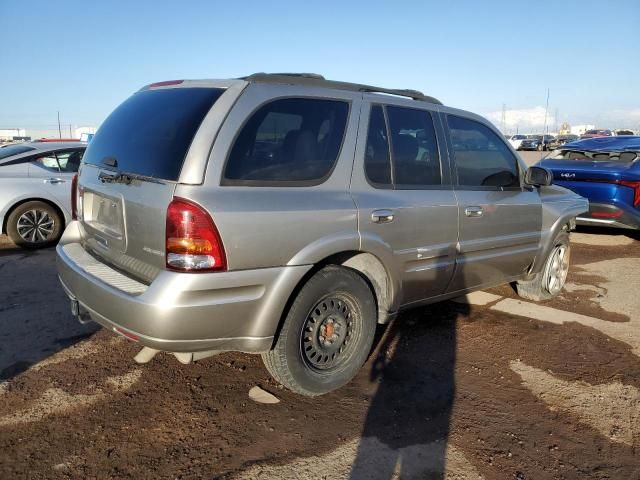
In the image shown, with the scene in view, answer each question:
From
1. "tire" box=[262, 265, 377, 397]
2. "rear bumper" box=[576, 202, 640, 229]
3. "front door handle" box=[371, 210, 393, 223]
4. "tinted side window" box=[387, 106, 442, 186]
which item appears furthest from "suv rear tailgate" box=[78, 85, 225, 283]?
"rear bumper" box=[576, 202, 640, 229]

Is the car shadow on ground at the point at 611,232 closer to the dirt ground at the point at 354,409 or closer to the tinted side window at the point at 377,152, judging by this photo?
the dirt ground at the point at 354,409

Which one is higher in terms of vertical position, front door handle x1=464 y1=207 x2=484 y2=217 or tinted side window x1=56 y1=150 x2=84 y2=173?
tinted side window x1=56 y1=150 x2=84 y2=173

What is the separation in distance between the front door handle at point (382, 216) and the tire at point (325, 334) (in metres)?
0.37

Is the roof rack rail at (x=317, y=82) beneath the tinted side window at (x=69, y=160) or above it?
above

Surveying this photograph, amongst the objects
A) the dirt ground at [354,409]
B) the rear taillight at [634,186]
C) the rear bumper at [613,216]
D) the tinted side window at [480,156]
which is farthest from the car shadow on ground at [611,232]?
the tinted side window at [480,156]

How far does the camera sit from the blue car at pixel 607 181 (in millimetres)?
7469

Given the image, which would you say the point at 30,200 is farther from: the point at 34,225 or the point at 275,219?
the point at 275,219

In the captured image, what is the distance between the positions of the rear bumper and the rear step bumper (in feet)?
21.1

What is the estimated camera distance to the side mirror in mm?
4414

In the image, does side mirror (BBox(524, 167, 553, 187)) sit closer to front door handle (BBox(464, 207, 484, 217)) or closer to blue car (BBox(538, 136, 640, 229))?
front door handle (BBox(464, 207, 484, 217))

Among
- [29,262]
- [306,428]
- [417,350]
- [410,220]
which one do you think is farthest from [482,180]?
[29,262]

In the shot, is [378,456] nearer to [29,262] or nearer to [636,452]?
[636,452]

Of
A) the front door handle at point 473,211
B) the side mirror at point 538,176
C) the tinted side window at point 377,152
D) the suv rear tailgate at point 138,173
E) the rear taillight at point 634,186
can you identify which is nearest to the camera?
the suv rear tailgate at point 138,173

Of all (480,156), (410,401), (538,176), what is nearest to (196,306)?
(410,401)
